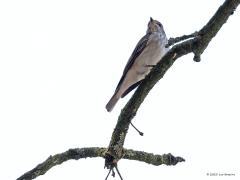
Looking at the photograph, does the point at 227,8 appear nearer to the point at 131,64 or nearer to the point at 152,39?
the point at 131,64

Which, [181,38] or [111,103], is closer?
[181,38]

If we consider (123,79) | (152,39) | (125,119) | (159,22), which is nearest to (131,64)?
(123,79)

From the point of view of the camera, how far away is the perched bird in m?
10.1

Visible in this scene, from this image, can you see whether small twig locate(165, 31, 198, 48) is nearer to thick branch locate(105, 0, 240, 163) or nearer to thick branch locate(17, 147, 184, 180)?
thick branch locate(105, 0, 240, 163)

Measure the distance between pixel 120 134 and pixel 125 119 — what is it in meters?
0.16

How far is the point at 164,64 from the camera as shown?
5188 millimetres

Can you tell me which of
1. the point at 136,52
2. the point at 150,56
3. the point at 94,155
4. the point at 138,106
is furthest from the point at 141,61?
the point at 94,155

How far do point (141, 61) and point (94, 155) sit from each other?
5281 millimetres

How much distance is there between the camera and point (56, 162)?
5.05 m

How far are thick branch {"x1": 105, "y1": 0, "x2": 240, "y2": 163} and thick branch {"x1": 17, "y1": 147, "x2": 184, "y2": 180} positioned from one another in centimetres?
12

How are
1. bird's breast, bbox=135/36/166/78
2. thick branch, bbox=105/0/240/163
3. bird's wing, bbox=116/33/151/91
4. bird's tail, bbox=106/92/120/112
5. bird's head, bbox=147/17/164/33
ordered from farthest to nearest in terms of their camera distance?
bird's head, bbox=147/17/164/33 → bird's wing, bbox=116/33/151/91 → bird's breast, bbox=135/36/166/78 → bird's tail, bbox=106/92/120/112 → thick branch, bbox=105/0/240/163

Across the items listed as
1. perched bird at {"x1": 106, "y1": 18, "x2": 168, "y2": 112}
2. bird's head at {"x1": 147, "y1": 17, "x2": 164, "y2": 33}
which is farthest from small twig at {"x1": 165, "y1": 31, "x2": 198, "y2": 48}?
bird's head at {"x1": 147, "y1": 17, "x2": 164, "y2": 33}

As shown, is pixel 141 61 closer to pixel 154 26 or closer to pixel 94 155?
pixel 154 26

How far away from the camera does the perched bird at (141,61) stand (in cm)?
1010
